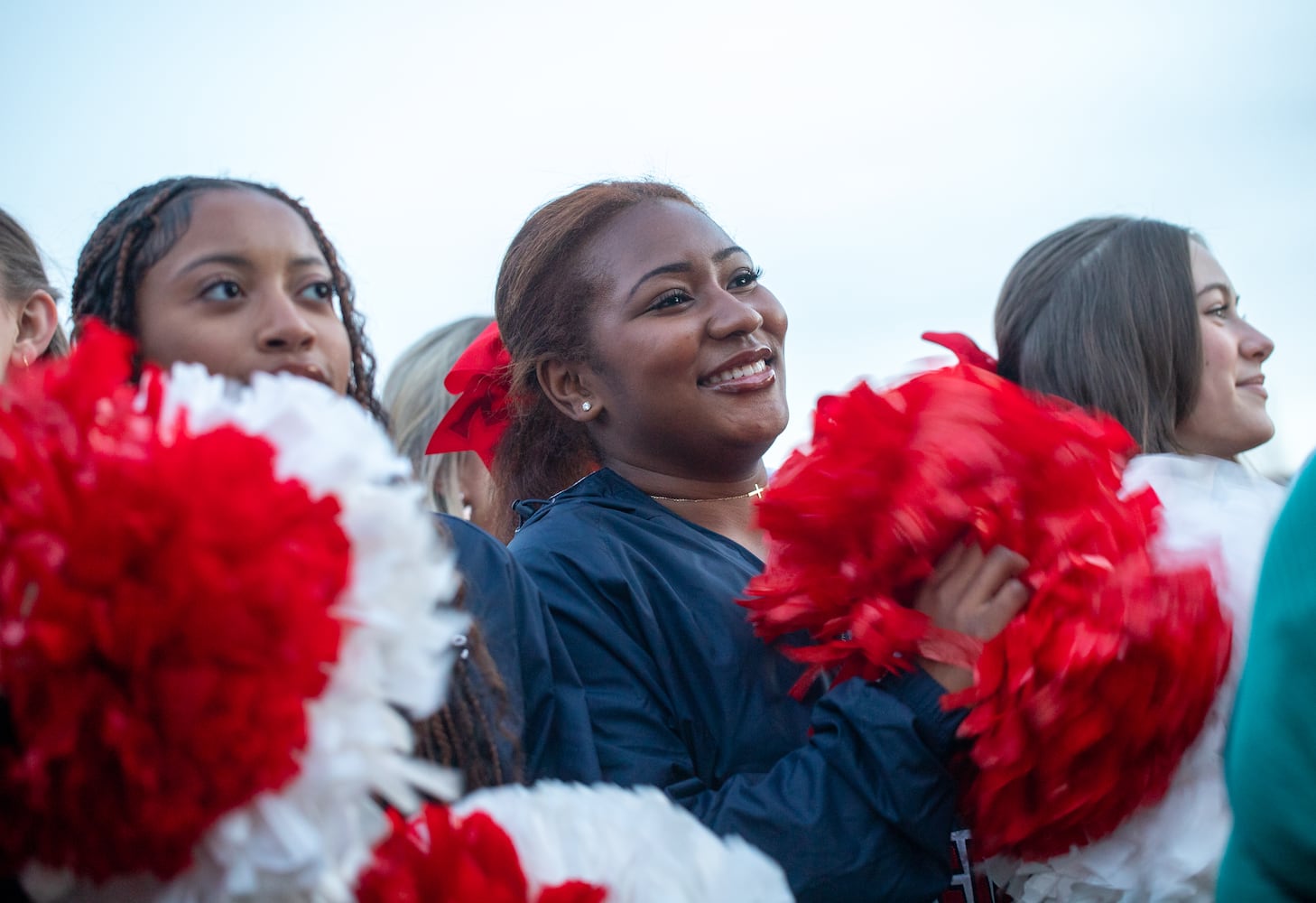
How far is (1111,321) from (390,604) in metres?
2.10

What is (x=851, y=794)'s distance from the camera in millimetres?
1836

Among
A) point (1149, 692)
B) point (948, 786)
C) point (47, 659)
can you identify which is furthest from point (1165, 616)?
point (47, 659)

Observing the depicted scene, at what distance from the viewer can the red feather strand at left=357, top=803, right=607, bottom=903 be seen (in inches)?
48.1

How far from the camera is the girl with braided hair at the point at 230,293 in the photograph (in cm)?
171

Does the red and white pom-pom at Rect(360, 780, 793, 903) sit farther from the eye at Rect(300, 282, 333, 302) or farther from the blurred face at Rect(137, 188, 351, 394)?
the eye at Rect(300, 282, 333, 302)

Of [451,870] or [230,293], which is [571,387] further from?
[451,870]

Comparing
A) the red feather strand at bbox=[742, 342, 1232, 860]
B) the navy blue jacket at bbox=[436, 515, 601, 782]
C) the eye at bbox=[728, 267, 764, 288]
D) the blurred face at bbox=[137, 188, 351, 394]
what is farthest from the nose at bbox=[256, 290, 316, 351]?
the eye at bbox=[728, 267, 764, 288]

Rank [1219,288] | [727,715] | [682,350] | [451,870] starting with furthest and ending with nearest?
1. [1219,288]
2. [682,350]
3. [727,715]
4. [451,870]

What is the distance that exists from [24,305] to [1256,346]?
8.40 ft

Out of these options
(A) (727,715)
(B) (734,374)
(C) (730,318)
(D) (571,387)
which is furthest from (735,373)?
(A) (727,715)

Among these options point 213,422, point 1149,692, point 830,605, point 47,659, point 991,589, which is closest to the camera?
point 47,659

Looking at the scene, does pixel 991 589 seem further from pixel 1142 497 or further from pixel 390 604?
pixel 390 604

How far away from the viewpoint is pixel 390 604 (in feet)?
3.79

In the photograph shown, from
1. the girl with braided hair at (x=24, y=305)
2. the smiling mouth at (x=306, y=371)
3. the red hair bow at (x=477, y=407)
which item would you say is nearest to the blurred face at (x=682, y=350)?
the red hair bow at (x=477, y=407)
